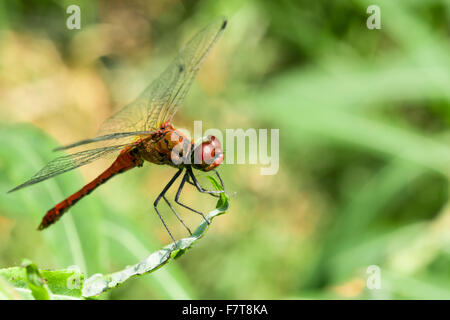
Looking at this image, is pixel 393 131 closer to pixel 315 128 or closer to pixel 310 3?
pixel 315 128

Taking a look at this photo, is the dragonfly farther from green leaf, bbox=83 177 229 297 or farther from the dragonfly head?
green leaf, bbox=83 177 229 297

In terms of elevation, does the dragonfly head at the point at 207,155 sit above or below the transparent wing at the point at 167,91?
below

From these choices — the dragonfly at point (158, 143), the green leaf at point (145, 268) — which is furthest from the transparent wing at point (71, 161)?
the green leaf at point (145, 268)

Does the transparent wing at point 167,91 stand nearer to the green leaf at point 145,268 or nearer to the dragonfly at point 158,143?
the dragonfly at point 158,143

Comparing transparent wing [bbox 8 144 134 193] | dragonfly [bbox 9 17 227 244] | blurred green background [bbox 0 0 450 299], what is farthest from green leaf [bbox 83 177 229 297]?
blurred green background [bbox 0 0 450 299]

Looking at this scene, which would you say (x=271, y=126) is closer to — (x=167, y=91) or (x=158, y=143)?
(x=167, y=91)

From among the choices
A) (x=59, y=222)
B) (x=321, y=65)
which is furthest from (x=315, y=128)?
(x=59, y=222)
